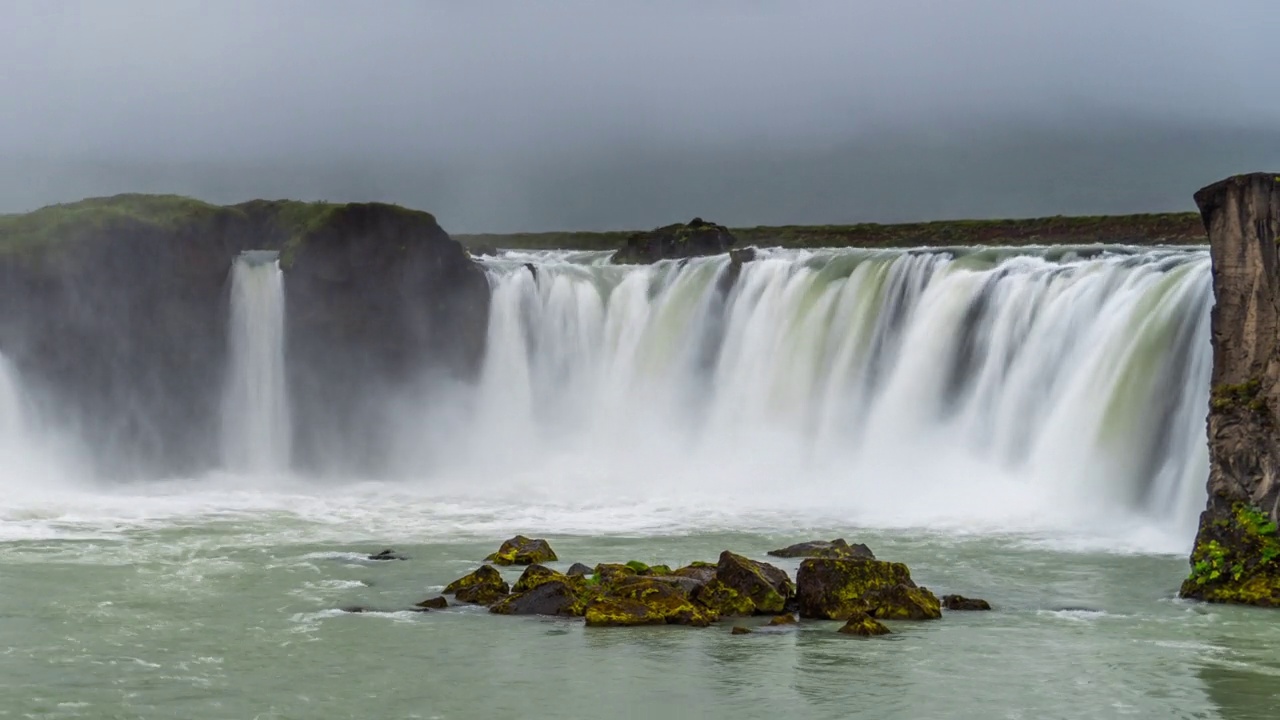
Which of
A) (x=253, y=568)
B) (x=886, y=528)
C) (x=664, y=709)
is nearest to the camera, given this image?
(x=664, y=709)

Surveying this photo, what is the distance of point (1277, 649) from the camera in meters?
17.0

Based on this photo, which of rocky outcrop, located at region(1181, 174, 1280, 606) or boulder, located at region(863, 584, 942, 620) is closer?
boulder, located at region(863, 584, 942, 620)

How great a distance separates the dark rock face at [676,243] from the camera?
54906mm

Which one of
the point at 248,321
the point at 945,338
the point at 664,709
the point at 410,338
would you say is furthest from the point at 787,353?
the point at 664,709

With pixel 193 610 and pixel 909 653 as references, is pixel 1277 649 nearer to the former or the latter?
pixel 909 653

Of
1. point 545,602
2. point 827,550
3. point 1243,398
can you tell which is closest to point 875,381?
point 827,550

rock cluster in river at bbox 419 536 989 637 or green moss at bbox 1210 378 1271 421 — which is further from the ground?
green moss at bbox 1210 378 1271 421

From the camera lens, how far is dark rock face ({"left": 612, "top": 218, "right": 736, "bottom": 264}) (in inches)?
2162

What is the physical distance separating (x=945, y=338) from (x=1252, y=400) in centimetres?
1441

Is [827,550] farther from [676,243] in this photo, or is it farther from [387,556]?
[676,243]

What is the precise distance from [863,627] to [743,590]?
1822 mm

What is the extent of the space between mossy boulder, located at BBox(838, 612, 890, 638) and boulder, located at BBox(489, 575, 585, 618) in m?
3.14

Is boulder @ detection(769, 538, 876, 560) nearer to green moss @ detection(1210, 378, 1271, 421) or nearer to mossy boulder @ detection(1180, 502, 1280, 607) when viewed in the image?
mossy boulder @ detection(1180, 502, 1280, 607)

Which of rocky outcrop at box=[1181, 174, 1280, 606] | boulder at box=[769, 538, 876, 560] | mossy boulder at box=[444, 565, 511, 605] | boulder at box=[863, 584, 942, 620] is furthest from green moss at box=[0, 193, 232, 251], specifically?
rocky outcrop at box=[1181, 174, 1280, 606]
